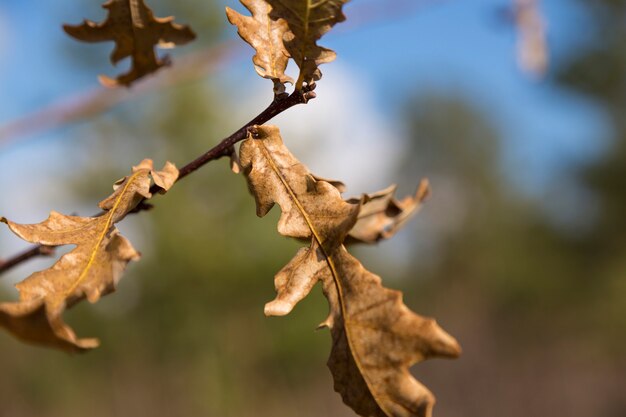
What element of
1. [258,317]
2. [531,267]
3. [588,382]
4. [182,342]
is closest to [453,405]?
[588,382]

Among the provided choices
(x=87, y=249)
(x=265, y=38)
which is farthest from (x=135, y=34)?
(x=87, y=249)

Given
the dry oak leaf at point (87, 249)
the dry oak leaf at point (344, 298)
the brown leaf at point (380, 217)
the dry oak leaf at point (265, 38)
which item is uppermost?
the dry oak leaf at point (265, 38)

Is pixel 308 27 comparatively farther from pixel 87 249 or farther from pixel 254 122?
pixel 87 249

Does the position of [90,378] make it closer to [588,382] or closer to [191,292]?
[191,292]

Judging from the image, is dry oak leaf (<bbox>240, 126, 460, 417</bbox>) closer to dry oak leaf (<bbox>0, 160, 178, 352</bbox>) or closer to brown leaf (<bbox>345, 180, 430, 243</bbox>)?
dry oak leaf (<bbox>0, 160, 178, 352</bbox>)

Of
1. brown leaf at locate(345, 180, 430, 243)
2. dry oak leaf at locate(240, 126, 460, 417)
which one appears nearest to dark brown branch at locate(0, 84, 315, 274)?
dry oak leaf at locate(240, 126, 460, 417)

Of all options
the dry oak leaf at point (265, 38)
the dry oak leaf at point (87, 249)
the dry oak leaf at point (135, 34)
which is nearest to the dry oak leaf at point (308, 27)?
the dry oak leaf at point (265, 38)

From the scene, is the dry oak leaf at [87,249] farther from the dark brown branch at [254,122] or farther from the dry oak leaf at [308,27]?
the dry oak leaf at [308,27]
